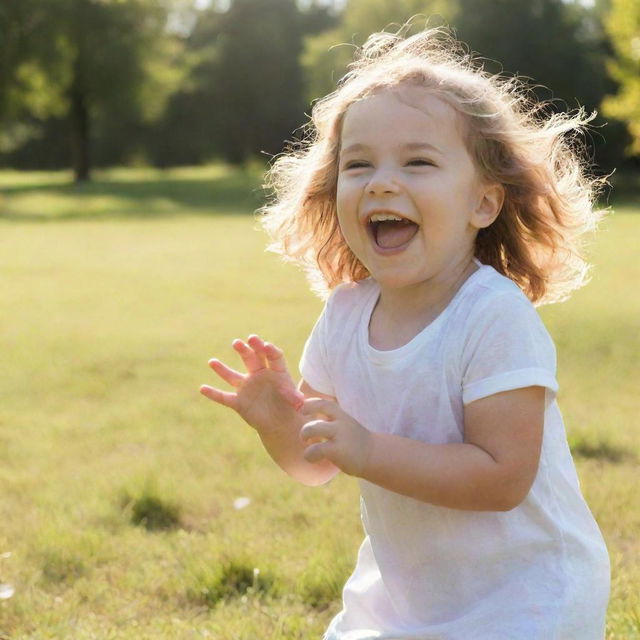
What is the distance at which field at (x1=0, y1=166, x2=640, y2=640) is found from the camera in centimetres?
291

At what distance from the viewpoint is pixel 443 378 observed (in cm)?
199

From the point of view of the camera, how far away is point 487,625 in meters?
1.96

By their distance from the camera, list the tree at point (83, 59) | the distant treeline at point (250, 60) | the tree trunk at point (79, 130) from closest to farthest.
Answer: the distant treeline at point (250, 60)
the tree at point (83, 59)
the tree trunk at point (79, 130)

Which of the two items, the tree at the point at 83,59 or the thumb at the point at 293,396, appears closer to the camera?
the thumb at the point at 293,396

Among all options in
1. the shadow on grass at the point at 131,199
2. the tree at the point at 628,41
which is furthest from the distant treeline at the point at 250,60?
the shadow on grass at the point at 131,199

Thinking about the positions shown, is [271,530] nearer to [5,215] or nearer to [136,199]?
[5,215]

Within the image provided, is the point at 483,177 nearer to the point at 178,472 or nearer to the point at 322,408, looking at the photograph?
the point at 322,408

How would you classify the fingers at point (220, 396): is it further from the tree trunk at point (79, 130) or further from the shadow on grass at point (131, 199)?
the tree trunk at point (79, 130)

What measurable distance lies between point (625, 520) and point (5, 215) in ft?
73.0

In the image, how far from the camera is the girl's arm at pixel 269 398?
2.24m

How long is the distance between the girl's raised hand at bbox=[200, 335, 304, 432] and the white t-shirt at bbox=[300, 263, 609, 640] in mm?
179

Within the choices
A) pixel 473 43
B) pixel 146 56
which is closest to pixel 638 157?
pixel 473 43

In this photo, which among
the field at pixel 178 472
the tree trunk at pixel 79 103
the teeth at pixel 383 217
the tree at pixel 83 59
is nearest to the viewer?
the teeth at pixel 383 217

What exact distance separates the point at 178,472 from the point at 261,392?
209 cm
